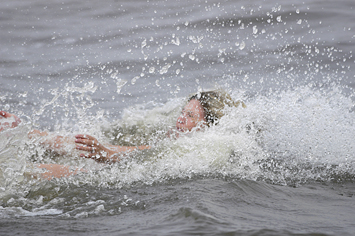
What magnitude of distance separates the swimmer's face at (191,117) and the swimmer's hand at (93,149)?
104cm

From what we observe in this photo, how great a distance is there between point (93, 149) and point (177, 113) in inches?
98.1

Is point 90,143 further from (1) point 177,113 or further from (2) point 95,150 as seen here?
(1) point 177,113

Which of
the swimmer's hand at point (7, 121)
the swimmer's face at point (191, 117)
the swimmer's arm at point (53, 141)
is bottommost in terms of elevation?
the swimmer's arm at point (53, 141)

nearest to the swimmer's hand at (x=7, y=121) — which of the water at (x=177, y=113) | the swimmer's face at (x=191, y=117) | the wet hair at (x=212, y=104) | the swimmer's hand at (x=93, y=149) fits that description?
the water at (x=177, y=113)

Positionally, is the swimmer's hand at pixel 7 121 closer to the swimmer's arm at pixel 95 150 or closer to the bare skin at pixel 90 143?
the bare skin at pixel 90 143

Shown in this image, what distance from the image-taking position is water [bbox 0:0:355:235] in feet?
7.46

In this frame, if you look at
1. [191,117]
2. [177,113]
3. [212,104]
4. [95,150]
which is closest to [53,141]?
[95,150]

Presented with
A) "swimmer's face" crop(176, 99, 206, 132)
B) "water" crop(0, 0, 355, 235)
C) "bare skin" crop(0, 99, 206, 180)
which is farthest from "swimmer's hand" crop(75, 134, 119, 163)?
"swimmer's face" crop(176, 99, 206, 132)

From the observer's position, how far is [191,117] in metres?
4.57

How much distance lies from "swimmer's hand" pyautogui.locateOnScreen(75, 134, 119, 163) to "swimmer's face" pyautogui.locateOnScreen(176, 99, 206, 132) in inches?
40.8

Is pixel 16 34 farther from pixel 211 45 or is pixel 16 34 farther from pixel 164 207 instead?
pixel 164 207

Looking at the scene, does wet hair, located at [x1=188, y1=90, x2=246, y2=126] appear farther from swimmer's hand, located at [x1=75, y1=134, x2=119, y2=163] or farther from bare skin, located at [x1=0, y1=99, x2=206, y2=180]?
swimmer's hand, located at [x1=75, y1=134, x2=119, y2=163]

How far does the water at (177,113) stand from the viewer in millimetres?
2274

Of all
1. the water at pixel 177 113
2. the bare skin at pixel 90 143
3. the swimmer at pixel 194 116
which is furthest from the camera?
the swimmer at pixel 194 116
